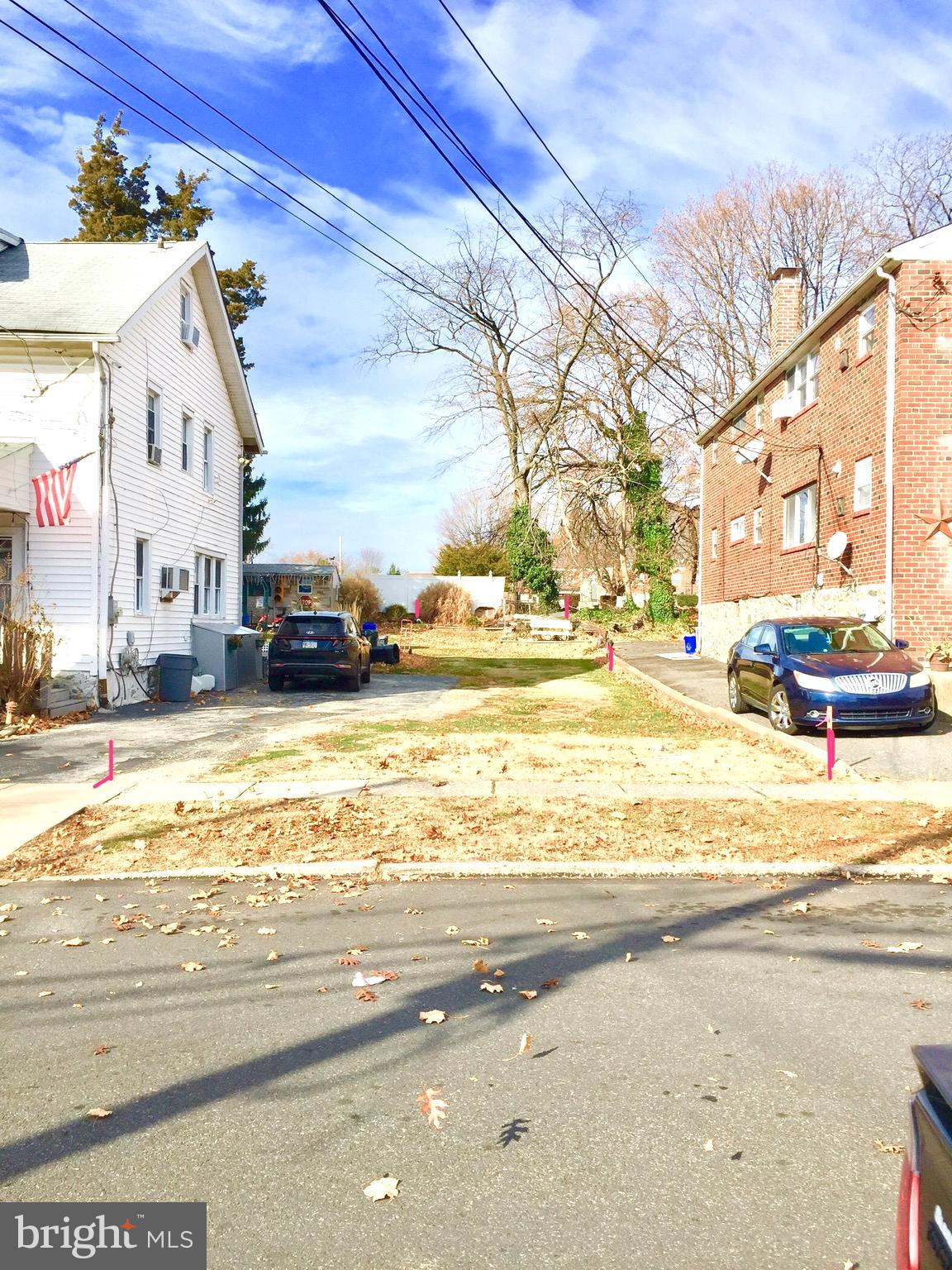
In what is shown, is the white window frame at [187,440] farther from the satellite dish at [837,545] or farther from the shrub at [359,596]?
the shrub at [359,596]

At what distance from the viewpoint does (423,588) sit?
48406 millimetres

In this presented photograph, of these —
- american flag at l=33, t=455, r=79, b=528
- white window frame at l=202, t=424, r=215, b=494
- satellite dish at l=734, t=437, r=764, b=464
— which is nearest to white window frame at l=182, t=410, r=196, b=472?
white window frame at l=202, t=424, r=215, b=494

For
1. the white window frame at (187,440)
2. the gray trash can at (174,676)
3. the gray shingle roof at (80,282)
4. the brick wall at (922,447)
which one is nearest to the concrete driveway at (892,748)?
the brick wall at (922,447)

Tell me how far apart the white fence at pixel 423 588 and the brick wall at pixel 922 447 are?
96.6ft

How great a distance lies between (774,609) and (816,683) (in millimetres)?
11355

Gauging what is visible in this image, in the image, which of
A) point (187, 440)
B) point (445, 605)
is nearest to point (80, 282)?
point (187, 440)

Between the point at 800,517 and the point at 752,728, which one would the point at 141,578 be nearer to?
the point at 752,728

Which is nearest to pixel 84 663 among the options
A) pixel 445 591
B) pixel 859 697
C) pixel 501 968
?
pixel 859 697

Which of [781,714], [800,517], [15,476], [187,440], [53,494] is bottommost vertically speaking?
[781,714]

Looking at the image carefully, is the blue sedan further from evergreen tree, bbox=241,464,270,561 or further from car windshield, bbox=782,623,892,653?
evergreen tree, bbox=241,464,270,561

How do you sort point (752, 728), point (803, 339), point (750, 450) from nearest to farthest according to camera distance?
point (752, 728) → point (803, 339) → point (750, 450)

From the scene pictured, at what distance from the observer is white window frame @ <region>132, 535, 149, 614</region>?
1850cm

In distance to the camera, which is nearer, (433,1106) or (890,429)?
(433,1106)

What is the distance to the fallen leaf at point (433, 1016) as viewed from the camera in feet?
14.1
